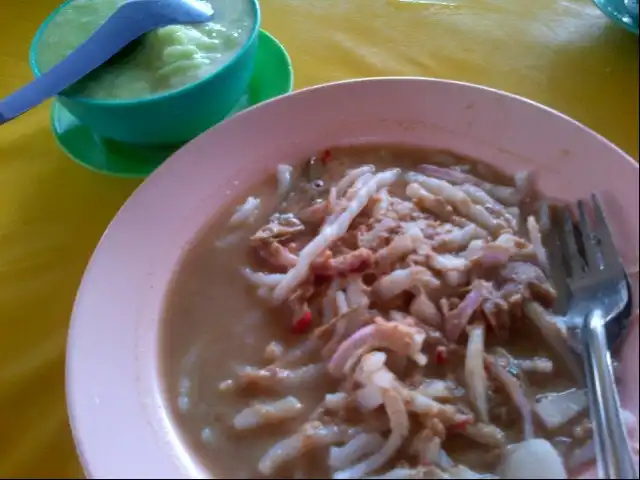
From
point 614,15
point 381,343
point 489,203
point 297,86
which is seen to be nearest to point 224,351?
point 381,343

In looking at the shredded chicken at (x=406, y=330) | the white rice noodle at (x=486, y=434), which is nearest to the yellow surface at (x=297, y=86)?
the shredded chicken at (x=406, y=330)

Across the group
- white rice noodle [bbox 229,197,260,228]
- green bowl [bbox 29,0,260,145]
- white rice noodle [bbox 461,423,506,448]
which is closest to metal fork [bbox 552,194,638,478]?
white rice noodle [bbox 461,423,506,448]

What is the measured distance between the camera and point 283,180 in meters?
1.06

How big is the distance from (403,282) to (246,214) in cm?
27

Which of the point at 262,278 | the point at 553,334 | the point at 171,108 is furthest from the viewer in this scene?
the point at 171,108

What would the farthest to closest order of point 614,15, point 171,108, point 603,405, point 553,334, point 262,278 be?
point 614,15 < point 171,108 < point 262,278 < point 553,334 < point 603,405

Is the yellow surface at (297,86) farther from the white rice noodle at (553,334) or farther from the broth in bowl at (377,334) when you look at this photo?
the white rice noodle at (553,334)

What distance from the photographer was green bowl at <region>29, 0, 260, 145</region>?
104cm

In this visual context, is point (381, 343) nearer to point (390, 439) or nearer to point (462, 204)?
point (390, 439)

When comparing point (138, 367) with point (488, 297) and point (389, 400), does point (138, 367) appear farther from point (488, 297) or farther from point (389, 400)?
point (488, 297)

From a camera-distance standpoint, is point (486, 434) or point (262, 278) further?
point (262, 278)

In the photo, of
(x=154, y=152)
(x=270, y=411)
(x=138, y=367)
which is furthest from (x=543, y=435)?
(x=154, y=152)

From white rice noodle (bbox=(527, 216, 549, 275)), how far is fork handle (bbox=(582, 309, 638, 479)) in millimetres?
112

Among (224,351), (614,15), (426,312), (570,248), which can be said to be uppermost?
(614,15)
